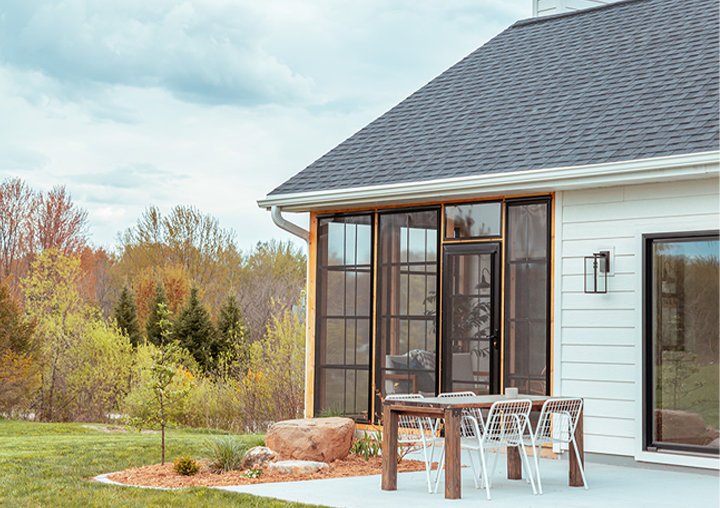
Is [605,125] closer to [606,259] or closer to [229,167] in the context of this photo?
[606,259]

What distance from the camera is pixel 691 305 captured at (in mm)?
7328

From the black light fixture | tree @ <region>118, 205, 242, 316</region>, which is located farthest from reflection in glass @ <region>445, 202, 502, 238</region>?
tree @ <region>118, 205, 242, 316</region>

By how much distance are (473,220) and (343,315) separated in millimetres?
1881

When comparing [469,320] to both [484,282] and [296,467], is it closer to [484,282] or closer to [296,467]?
[484,282]

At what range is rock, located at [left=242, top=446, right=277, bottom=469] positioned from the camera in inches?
300

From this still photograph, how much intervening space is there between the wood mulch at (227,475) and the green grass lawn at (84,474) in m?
0.34

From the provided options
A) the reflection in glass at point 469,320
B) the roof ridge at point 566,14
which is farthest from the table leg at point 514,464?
the roof ridge at point 566,14

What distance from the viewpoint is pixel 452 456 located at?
614 cm

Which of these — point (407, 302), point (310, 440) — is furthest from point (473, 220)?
point (310, 440)

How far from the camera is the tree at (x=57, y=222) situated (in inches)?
1153

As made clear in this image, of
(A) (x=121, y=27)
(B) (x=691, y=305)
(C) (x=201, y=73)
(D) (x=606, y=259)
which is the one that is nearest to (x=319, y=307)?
(D) (x=606, y=259)

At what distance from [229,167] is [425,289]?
1509cm

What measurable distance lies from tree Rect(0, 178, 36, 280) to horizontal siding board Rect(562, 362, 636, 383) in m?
24.4

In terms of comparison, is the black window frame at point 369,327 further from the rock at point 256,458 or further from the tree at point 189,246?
the tree at point 189,246
